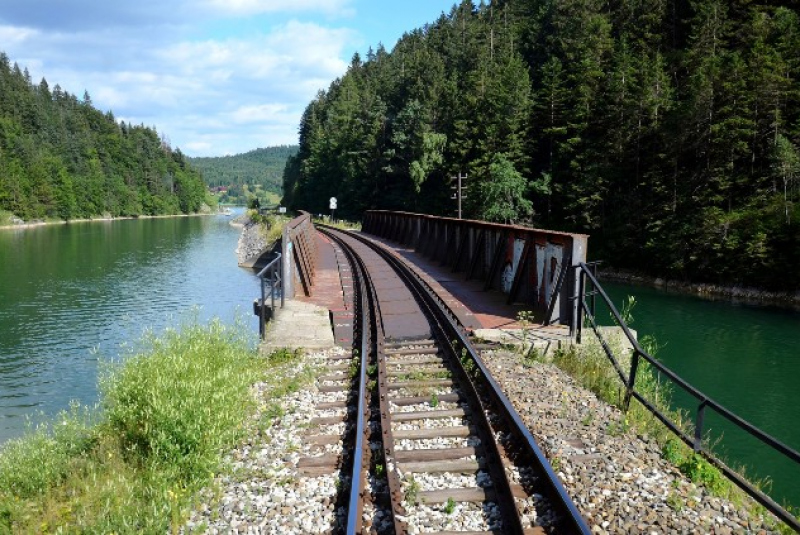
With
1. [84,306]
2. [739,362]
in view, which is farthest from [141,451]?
[84,306]

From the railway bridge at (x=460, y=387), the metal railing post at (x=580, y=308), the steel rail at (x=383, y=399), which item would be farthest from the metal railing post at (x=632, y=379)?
the steel rail at (x=383, y=399)

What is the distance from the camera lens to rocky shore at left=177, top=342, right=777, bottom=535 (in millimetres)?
4691

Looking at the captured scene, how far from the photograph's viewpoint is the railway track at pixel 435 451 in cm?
467

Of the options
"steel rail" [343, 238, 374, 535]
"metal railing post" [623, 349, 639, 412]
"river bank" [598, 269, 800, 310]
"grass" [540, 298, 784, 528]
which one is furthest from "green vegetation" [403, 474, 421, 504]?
"river bank" [598, 269, 800, 310]

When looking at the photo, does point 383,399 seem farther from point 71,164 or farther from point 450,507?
point 71,164

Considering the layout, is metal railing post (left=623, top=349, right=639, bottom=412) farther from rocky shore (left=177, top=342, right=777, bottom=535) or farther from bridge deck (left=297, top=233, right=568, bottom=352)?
bridge deck (left=297, top=233, right=568, bottom=352)

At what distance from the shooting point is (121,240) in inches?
2943

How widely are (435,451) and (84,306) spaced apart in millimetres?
28719

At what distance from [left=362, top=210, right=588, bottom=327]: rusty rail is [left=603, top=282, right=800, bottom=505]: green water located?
11.7 feet

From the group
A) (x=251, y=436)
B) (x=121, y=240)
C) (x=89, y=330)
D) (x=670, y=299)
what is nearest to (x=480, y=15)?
(x=121, y=240)

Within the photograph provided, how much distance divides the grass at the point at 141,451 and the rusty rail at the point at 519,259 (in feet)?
16.9

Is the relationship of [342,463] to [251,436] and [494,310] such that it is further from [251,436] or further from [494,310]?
[494,310]

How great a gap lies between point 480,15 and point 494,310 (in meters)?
90.2

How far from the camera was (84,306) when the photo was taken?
29.5m
